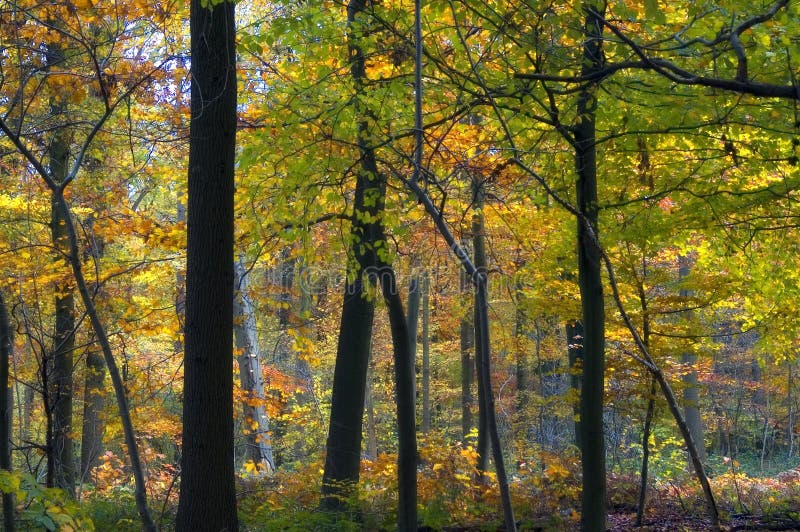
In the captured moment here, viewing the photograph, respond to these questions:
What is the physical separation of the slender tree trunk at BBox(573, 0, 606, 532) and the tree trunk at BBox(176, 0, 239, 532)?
9.01ft

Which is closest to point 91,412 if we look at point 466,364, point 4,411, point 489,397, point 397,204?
point 466,364

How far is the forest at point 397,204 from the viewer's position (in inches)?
176

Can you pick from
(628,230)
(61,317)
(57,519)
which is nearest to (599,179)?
(628,230)

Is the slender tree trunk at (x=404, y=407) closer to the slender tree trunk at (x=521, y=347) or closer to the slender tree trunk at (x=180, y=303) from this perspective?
the slender tree trunk at (x=180, y=303)

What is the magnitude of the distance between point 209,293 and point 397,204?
2244 millimetres

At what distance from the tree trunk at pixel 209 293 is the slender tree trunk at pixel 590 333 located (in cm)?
275

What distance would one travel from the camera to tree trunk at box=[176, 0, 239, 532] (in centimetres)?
443

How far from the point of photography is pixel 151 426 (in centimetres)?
1193

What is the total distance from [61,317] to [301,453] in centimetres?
1229

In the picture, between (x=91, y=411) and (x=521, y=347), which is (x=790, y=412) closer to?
(x=521, y=347)

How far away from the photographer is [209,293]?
4516 millimetres

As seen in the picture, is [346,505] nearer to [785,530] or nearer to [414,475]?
[414,475]

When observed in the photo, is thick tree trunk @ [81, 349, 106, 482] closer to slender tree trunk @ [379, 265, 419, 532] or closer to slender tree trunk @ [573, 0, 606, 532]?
slender tree trunk @ [379, 265, 419, 532]

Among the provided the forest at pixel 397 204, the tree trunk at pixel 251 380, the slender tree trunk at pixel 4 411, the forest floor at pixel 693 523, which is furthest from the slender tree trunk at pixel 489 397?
the tree trunk at pixel 251 380
